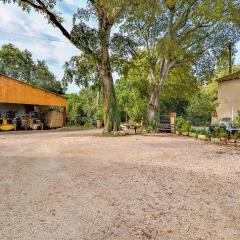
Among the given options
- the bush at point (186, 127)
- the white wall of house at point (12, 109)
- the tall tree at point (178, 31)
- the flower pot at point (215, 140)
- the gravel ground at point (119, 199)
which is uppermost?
the tall tree at point (178, 31)

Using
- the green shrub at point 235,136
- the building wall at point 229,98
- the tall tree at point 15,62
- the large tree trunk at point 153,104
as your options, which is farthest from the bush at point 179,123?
the tall tree at point 15,62

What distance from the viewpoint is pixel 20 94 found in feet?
88.1

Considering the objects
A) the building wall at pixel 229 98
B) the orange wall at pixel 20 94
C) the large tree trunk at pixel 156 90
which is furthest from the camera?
the building wall at pixel 229 98

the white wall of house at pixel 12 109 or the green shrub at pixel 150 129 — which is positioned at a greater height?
the white wall of house at pixel 12 109

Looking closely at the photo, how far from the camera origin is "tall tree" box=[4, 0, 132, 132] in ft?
62.0

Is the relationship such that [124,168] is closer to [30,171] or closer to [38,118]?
[30,171]

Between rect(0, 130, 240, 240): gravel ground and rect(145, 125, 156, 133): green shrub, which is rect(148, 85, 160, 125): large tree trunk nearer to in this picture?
rect(145, 125, 156, 133): green shrub

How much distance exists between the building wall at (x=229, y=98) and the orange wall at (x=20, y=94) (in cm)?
1567

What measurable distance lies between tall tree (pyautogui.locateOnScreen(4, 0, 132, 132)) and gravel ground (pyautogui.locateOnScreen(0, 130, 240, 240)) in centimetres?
1154

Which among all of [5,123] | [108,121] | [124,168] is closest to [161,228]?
[124,168]

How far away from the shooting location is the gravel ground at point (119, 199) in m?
3.87

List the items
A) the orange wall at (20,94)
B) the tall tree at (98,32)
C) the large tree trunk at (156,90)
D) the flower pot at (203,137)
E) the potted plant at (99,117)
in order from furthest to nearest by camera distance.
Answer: the potted plant at (99,117)
the orange wall at (20,94)
the large tree trunk at (156,90)
the tall tree at (98,32)
the flower pot at (203,137)

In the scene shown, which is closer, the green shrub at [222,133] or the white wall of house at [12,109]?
the green shrub at [222,133]

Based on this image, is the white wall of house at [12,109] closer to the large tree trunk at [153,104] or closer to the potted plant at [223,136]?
the large tree trunk at [153,104]
